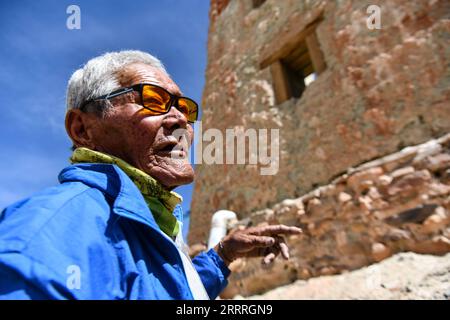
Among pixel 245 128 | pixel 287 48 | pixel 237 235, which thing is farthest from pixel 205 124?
pixel 237 235

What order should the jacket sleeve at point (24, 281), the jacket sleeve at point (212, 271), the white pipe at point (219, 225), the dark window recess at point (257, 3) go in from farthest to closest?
the dark window recess at point (257, 3)
the white pipe at point (219, 225)
the jacket sleeve at point (212, 271)
the jacket sleeve at point (24, 281)

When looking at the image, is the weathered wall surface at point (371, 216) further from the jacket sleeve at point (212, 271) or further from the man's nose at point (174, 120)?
the man's nose at point (174, 120)

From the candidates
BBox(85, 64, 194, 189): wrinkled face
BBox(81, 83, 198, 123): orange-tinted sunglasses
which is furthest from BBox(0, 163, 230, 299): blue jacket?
BBox(81, 83, 198, 123): orange-tinted sunglasses

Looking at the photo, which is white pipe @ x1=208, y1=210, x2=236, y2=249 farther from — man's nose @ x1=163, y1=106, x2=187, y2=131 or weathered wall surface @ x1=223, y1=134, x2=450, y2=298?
man's nose @ x1=163, y1=106, x2=187, y2=131

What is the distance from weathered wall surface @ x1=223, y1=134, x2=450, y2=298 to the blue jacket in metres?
1.78

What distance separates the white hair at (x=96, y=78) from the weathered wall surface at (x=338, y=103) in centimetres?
191

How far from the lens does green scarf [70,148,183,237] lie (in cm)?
94

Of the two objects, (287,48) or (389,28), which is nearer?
(389,28)

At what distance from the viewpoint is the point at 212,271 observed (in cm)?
137

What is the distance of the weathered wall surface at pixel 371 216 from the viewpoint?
80.4 inches

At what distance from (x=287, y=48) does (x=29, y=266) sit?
362 centimetres

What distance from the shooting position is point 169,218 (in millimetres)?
1008

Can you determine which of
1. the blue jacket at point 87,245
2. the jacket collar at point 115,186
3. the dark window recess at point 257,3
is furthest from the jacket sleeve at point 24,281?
the dark window recess at point 257,3
